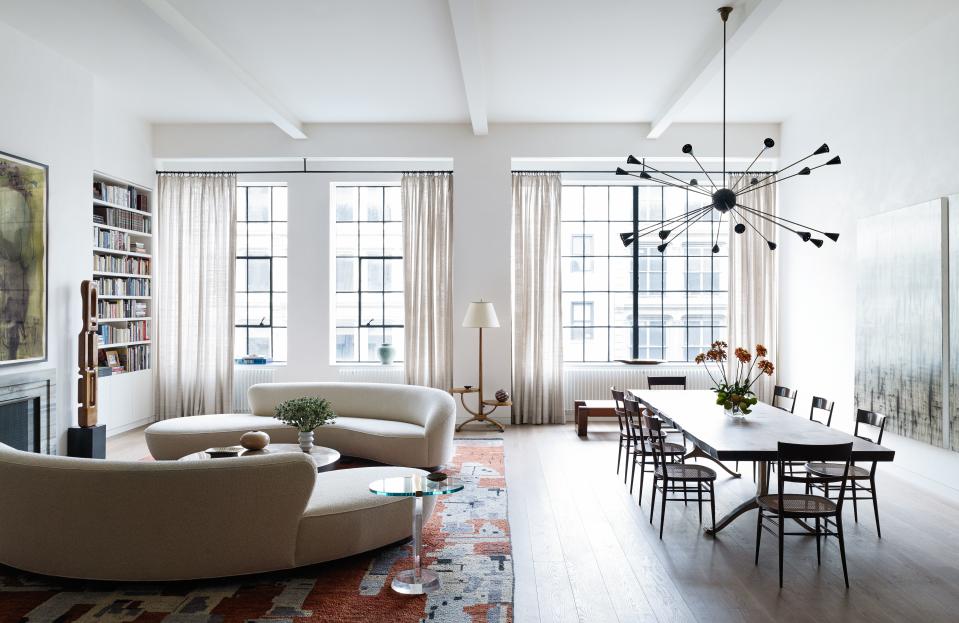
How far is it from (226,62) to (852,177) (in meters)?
6.15

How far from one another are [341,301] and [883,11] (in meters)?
6.73

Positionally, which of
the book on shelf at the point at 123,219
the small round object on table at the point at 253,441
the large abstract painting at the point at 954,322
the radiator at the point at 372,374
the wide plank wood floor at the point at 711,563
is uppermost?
the book on shelf at the point at 123,219

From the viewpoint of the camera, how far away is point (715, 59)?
5.70 m

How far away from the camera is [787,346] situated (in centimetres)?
811

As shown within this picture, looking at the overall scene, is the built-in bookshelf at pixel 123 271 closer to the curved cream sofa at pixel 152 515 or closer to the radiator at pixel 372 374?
the radiator at pixel 372 374

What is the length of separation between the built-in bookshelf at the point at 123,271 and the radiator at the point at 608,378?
17.7 feet

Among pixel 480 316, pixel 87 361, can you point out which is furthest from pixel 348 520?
pixel 480 316

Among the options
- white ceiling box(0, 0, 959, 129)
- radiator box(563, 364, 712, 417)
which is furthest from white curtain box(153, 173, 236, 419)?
radiator box(563, 364, 712, 417)

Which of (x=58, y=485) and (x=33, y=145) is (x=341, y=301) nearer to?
(x=33, y=145)

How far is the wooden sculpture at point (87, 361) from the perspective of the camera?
6051mm

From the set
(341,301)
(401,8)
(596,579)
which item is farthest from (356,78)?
(596,579)

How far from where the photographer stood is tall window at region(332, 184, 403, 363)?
8875 mm

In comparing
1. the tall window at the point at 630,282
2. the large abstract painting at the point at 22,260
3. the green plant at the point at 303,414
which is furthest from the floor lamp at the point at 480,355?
the large abstract painting at the point at 22,260

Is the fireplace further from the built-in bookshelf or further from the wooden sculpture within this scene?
the built-in bookshelf
